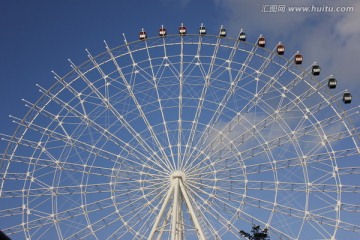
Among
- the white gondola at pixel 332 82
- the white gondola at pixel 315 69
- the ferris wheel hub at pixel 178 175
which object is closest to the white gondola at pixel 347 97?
the white gondola at pixel 332 82

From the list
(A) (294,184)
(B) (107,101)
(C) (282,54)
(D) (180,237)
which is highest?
(C) (282,54)

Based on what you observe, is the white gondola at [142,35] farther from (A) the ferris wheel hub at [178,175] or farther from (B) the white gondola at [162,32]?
(A) the ferris wheel hub at [178,175]

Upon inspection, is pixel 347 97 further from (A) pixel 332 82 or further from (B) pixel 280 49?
(B) pixel 280 49

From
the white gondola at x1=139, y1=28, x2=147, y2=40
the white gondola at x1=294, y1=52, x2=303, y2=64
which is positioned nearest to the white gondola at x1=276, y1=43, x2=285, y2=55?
the white gondola at x1=294, y1=52, x2=303, y2=64

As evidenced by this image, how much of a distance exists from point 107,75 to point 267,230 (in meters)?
15.9

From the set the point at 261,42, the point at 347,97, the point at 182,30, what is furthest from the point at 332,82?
the point at 182,30

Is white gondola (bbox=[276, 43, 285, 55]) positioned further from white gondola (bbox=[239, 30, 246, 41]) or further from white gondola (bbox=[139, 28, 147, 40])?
white gondola (bbox=[139, 28, 147, 40])

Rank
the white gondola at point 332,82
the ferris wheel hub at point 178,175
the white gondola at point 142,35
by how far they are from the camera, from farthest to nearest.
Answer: the white gondola at point 142,35 < the white gondola at point 332,82 < the ferris wheel hub at point 178,175

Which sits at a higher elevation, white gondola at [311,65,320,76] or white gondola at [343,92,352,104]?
white gondola at [311,65,320,76]

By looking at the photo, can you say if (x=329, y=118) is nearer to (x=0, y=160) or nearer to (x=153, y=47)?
(x=153, y=47)

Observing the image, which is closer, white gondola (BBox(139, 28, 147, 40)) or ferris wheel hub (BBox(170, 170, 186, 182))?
ferris wheel hub (BBox(170, 170, 186, 182))

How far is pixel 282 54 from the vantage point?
1502 inches

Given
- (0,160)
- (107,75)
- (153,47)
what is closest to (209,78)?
(153,47)

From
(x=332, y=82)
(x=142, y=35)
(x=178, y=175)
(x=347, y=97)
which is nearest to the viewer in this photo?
(x=178, y=175)
